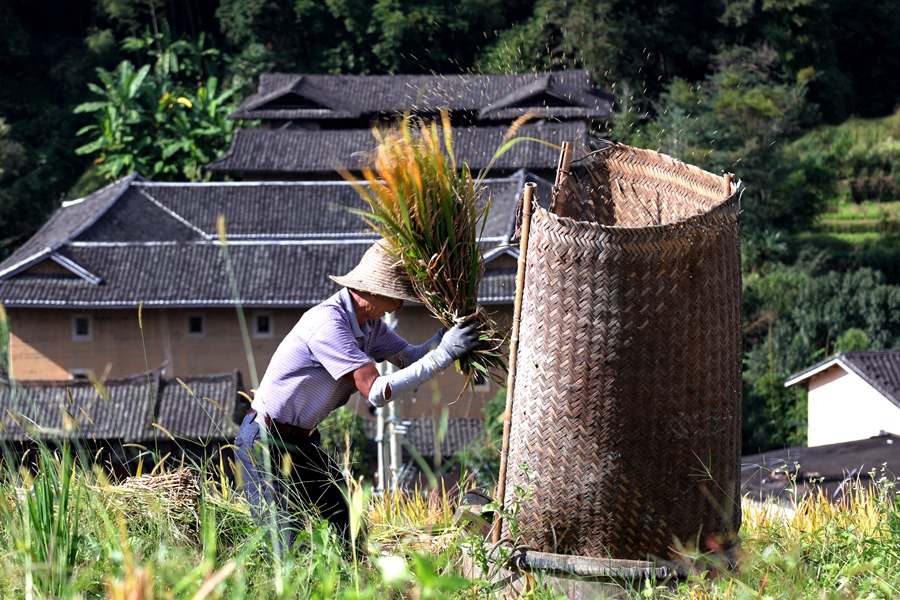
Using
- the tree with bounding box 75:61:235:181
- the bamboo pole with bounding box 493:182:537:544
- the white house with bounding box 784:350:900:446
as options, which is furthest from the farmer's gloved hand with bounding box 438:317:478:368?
the tree with bounding box 75:61:235:181

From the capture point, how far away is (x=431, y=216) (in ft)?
11.0

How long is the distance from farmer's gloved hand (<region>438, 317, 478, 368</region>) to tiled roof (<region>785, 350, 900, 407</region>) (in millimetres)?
15263

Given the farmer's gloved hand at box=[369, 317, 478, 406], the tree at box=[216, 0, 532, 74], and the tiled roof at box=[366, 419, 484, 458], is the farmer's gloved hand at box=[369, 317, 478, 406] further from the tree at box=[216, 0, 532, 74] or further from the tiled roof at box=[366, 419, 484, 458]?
the tree at box=[216, 0, 532, 74]

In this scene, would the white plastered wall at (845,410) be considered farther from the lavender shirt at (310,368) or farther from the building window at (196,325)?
the lavender shirt at (310,368)

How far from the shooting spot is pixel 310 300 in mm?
21953

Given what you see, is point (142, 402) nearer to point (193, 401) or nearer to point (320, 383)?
point (193, 401)

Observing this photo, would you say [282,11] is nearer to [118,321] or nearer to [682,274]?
[118,321]

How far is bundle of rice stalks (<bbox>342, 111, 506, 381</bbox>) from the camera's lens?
3307 millimetres

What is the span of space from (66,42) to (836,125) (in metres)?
27.7

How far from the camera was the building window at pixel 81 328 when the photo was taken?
23.2 metres

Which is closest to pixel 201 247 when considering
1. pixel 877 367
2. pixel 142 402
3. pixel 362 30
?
pixel 142 402

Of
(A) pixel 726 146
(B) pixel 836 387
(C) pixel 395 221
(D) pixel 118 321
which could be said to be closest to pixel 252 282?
(D) pixel 118 321

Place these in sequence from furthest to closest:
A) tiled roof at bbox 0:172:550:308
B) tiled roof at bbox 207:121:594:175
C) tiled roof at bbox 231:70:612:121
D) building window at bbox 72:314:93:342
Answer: tiled roof at bbox 231:70:612:121 < tiled roof at bbox 207:121:594:175 < building window at bbox 72:314:93:342 < tiled roof at bbox 0:172:550:308

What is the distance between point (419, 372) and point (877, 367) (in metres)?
16.5
